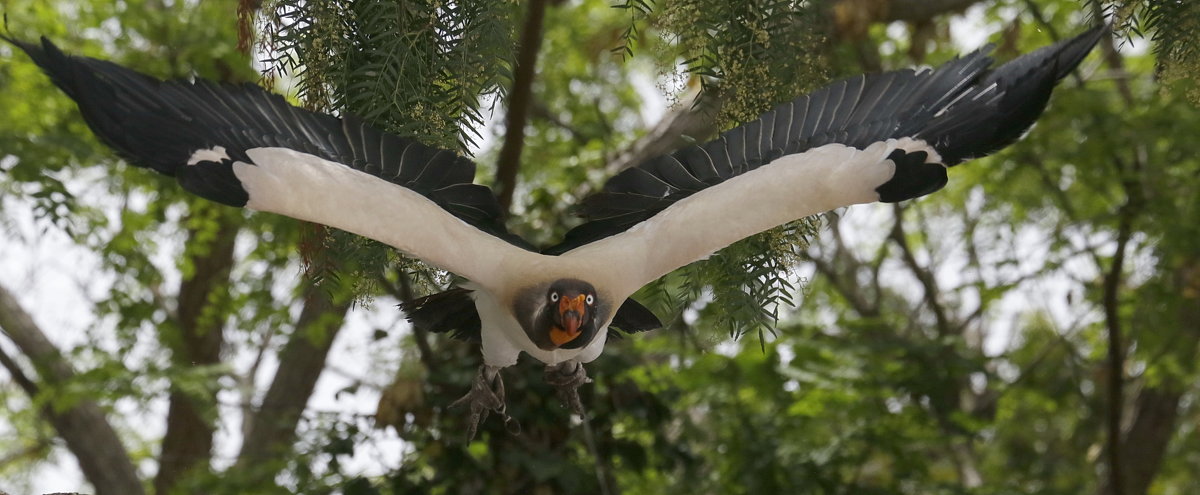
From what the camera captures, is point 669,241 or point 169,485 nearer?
point 669,241

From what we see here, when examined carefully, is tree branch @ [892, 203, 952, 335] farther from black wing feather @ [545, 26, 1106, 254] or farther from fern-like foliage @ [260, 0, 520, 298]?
fern-like foliage @ [260, 0, 520, 298]

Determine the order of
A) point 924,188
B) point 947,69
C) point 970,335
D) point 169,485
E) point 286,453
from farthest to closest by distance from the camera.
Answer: point 970,335 < point 169,485 < point 286,453 < point 947,69 < point 924,188

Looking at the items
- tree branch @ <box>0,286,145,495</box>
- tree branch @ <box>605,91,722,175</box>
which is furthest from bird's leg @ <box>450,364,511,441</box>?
tree branch @ <box>0,286,145,495</box>

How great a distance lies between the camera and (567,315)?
241 cm

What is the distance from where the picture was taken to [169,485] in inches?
263

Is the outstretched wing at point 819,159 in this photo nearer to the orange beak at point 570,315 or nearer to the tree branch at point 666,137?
the orange beak at point 570,315

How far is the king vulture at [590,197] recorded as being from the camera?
230 cm

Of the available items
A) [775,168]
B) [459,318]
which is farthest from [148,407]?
[775,168]

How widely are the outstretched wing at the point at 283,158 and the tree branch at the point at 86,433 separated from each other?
3.97m

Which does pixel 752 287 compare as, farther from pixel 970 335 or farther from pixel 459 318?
pixel 970 335

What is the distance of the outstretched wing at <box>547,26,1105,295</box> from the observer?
2518 mm

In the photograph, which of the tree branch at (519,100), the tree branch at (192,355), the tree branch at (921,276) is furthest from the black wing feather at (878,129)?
the tree branch at (192,355)

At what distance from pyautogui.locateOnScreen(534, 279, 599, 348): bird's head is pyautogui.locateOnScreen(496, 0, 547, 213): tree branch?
2.04 meters

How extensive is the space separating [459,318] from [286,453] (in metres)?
2.10
